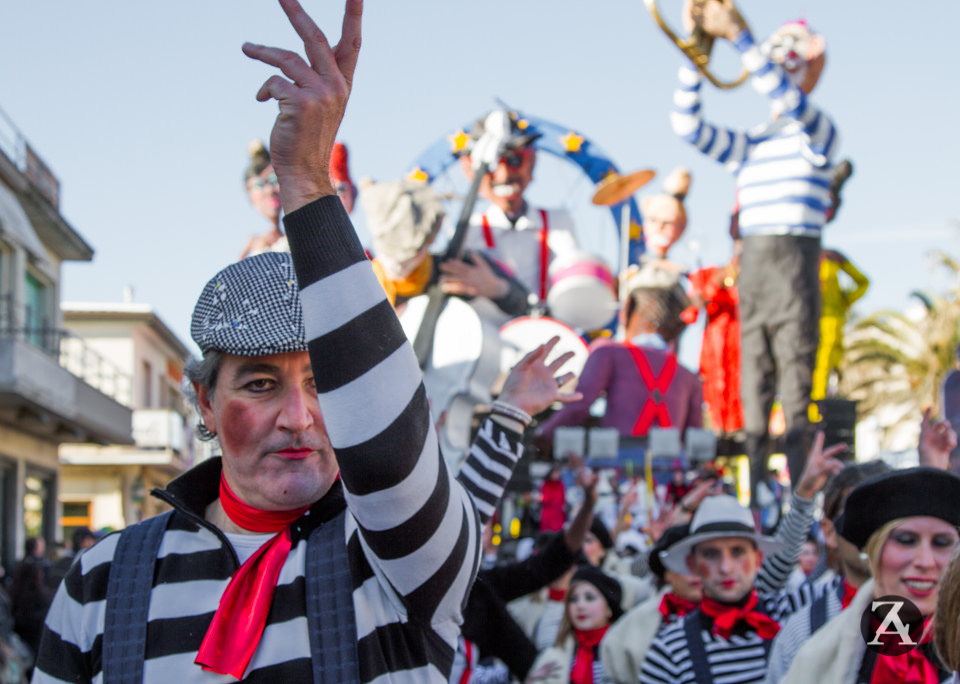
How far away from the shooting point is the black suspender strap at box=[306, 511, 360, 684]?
1.59m

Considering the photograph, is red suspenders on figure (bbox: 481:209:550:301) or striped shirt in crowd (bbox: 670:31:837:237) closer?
striped shirt in crowd (bbox: 670:31:837:237)

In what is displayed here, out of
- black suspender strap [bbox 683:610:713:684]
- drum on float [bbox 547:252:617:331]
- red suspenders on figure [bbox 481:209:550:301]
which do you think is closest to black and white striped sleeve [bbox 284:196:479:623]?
black suspender strap [bbox 683:610:713:684]

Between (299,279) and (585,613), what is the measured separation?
152 inches

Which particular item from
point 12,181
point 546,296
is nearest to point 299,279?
point 546,296

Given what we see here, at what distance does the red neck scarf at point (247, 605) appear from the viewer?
1616 mm

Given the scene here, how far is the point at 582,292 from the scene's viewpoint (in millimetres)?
9031

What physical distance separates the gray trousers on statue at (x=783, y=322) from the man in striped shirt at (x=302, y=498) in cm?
548

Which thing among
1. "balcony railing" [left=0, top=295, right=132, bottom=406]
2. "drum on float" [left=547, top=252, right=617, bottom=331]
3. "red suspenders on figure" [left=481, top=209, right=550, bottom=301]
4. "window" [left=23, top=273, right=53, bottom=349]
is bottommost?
"drum on float" [left=547, top=252, right=617, bottom=331]

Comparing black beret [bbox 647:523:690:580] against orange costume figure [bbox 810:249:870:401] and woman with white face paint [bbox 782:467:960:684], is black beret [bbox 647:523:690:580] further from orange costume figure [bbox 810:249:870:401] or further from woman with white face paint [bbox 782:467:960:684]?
orange costume figure [bbox 810:249:870:401]

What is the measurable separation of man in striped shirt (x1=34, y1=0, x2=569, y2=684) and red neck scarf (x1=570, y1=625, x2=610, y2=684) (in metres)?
3.34

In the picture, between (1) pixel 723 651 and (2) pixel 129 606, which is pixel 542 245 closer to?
(1) pixel 723 651

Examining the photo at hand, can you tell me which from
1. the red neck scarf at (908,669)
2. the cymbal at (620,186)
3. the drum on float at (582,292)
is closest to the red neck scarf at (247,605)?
the red neck scarf at (908,669)

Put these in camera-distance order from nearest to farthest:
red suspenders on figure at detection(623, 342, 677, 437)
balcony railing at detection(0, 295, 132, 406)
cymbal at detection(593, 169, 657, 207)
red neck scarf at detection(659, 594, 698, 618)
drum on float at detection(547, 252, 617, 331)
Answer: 1. red neck scarf at detection(659, 594, 698, 618)
2. red suspenders on figure at detection(623, 342, 677, 437)
3. cymbal at detection(593, 169, 657, 207)
4. drum on float at detection(547, 252, 617, 331)
5. balcony railing at detection(0, 295, 132, 406)

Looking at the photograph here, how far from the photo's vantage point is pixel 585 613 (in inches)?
199
